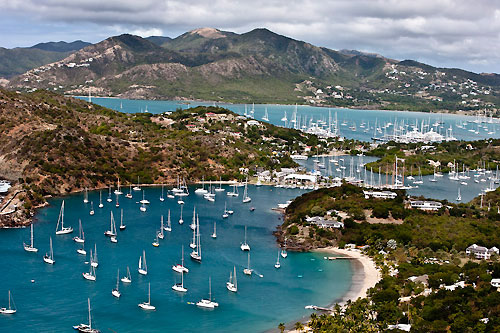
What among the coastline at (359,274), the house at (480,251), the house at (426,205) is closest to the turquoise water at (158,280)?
the coastline at (359,274)

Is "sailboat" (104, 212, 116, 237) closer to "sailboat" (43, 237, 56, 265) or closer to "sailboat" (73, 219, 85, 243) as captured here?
"sailboat" (73, 219, 85, 243)

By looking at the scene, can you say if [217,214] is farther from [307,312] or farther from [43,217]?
[307,312]

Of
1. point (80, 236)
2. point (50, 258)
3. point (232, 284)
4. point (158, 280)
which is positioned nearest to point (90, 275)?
point (158, 280)

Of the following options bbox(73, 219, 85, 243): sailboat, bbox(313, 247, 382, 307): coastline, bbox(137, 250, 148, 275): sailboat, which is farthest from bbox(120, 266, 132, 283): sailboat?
bbox(313, 247, 382, 307): coastline

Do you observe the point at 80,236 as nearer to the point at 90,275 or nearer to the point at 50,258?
the point at 50,258

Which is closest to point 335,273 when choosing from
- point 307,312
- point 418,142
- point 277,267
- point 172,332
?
point 277,267
